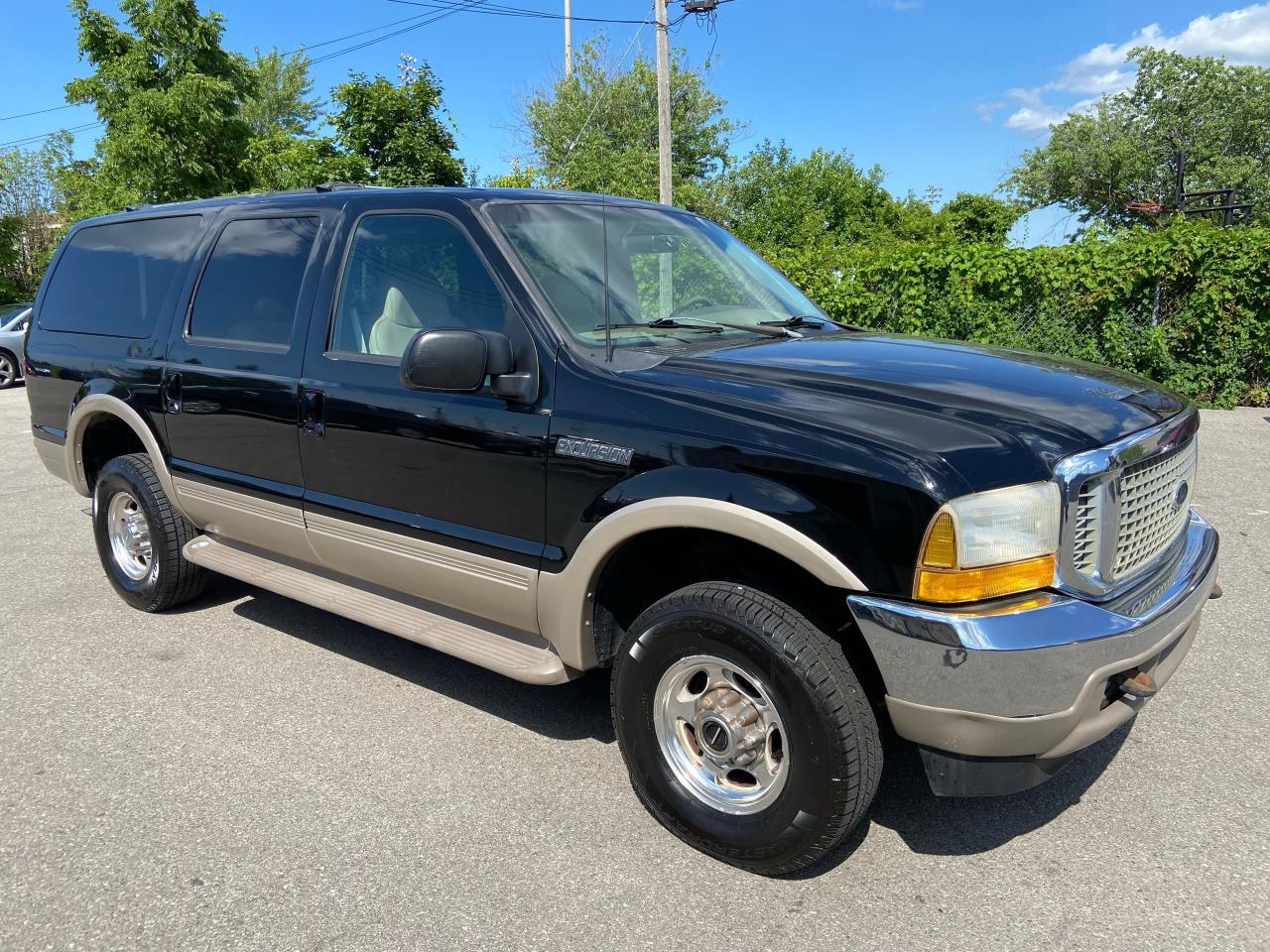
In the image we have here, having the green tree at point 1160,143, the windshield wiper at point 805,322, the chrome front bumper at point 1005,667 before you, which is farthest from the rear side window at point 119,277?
the green tree at point 1160,143

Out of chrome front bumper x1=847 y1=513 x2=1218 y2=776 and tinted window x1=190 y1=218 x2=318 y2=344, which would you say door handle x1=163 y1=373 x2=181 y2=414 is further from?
chrome front bumper x1=847 y1=513 x2=1218 y2=776

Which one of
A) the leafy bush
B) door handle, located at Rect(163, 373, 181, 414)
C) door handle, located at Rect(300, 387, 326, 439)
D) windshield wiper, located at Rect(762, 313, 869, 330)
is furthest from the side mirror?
the leafy bush

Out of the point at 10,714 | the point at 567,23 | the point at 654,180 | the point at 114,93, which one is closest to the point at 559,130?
the point at 567,23

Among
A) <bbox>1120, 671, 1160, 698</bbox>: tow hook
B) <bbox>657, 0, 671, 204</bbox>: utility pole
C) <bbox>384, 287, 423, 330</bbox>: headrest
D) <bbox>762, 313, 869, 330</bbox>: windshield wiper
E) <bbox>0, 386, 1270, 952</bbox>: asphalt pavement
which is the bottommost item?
<bbox>0, 386, 1270, 952</bbox>: asphalt pavement

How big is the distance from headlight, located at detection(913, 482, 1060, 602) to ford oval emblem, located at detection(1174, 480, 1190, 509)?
922 millimetres

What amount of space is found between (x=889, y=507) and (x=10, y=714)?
3.64m

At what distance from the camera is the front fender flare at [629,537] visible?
2471 millimetres

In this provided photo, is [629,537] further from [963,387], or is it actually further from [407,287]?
[407,287]

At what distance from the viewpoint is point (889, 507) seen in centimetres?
236

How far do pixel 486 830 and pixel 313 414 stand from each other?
1748 millimetres

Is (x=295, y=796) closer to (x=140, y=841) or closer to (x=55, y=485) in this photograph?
(x=140, y=841)

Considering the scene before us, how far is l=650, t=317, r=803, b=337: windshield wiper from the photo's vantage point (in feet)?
11.2

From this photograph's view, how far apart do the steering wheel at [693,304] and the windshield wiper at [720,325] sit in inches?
2.3

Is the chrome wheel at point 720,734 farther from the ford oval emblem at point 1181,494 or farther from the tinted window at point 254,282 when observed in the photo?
the tinted window at point 254,282
